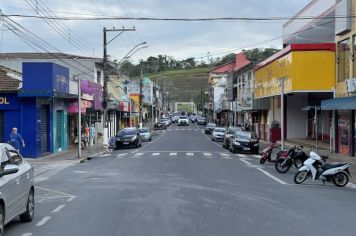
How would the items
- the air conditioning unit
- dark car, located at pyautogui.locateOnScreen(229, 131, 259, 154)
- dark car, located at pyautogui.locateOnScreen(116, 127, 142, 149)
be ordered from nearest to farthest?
the air conditioning unit, dark car, located at pyautogui.locateOnScreen(229, 131, 259, 154), dark car, located at pyautogui.locateOnScreen(116, 127, 142, 149)

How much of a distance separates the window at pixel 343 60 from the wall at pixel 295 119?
16.6 meters

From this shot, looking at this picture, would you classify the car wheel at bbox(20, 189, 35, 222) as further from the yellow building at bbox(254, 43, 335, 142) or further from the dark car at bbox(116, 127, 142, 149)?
the dark car at bbox(116, 127, 142, 149)

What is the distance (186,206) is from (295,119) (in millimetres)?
39534

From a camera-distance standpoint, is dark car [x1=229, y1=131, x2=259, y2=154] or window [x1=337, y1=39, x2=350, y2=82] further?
dark car [x1=229, y1=131, x2=259, y2=154]

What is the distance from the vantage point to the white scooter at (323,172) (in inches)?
761

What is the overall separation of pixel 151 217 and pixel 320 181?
1083cm

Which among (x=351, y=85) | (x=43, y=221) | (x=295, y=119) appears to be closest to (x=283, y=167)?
(x=351, y=85)

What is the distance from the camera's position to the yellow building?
36.9 meters

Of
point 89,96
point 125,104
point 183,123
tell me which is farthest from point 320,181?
point 183,123

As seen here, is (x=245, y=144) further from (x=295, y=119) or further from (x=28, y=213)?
(x=28, y=213)

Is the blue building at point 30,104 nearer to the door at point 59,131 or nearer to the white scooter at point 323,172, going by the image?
the door at point 59,131

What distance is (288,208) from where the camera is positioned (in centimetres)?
1317

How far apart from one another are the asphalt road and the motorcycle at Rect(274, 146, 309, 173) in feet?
7.78

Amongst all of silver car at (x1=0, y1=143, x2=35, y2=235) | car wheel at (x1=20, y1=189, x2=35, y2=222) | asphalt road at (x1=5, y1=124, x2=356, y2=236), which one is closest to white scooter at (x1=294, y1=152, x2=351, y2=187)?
asphalt road at (x1=5, y1=124, x2=356, y2=236)
